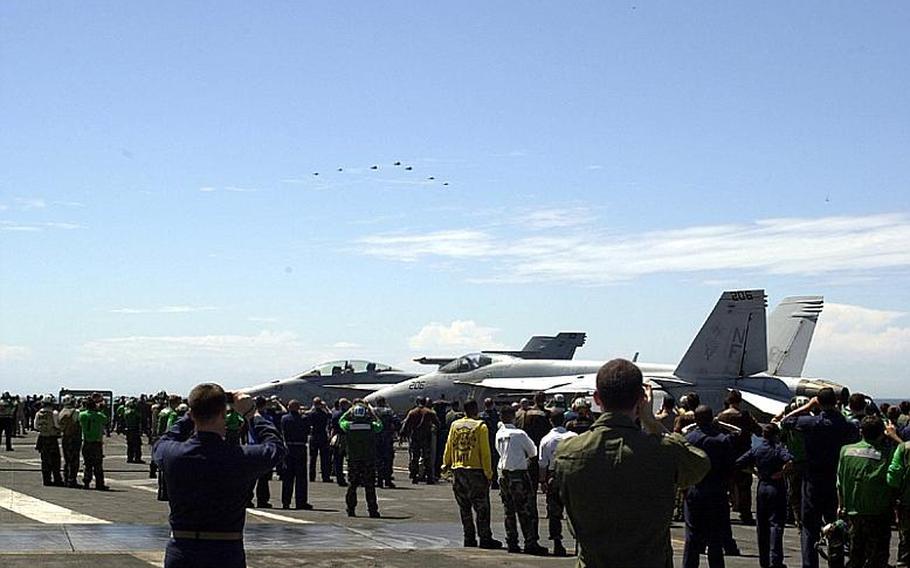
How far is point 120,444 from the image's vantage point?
41.9 metres

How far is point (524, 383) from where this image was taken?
37.8 metres

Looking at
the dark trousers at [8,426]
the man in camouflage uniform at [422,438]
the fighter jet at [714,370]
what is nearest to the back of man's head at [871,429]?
the man in camouflage uniform at [422,438]

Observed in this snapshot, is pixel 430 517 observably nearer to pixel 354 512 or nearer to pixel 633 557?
pixel 354 512

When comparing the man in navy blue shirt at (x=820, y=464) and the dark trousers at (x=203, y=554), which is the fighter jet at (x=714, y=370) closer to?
the man in navy blue shirt at (x=820, y=464)

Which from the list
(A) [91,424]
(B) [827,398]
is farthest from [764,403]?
(B) [827,398]

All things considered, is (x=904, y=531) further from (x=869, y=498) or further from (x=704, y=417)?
(x=704, y=417)

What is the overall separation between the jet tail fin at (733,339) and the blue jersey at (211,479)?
30109 millimetres

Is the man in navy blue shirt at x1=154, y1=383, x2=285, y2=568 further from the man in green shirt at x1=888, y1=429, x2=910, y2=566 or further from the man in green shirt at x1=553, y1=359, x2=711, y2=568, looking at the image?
the man in green shirt at x1=888, y1=429, x2=910, y2=566

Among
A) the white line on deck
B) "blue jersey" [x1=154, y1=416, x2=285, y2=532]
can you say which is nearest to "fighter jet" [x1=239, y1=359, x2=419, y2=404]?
the white line on deck

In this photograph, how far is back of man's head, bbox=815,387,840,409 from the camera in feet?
39.4

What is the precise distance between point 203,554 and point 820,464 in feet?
24.6

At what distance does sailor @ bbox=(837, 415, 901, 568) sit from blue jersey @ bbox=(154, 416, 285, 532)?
20.1ft

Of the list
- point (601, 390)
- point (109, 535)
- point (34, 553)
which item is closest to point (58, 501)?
point (109, 535)

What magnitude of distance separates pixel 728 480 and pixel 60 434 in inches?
566
